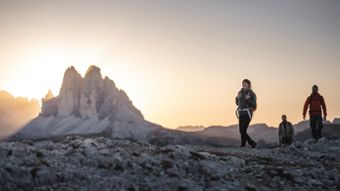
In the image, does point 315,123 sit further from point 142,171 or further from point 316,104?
point 142,171

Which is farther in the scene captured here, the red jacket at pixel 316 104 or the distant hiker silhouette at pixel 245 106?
the red jacket at pixel 316 104

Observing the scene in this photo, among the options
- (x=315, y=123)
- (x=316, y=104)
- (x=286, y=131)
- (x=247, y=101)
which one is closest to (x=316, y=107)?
(x=316, y=104)

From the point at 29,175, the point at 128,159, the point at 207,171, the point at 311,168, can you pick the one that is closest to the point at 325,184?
the point at 311,168

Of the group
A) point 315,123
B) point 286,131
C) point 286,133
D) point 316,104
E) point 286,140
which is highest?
point 316,104

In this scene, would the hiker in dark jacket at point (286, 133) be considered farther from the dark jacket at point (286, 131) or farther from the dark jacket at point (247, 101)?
the dark jacket at point (247, 101)

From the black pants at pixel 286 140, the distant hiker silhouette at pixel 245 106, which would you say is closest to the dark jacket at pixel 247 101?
the distant hiker silhouette at pixel 245 106

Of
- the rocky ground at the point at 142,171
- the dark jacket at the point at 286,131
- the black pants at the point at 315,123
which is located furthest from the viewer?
the black pants at the point at 315,123

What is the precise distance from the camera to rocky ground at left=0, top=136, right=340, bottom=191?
1231 cm

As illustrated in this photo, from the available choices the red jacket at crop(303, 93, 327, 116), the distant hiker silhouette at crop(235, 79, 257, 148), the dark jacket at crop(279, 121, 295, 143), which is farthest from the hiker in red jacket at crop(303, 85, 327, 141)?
the distant hiker silhouette at crop(235, 79, 257, 148)

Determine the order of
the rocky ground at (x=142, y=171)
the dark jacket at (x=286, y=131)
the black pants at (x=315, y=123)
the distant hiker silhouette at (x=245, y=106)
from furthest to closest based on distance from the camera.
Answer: the black pants at (x=315, y=123), the dark jacket at (x=286, y=131), the distant hiker silhouette at (x=245, y=106), the rocky ground at (x=142, y=171)

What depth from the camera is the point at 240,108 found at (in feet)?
79.2

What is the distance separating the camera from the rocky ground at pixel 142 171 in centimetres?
1231

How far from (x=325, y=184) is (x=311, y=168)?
2.32m

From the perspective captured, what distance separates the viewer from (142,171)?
13844 millimetres
